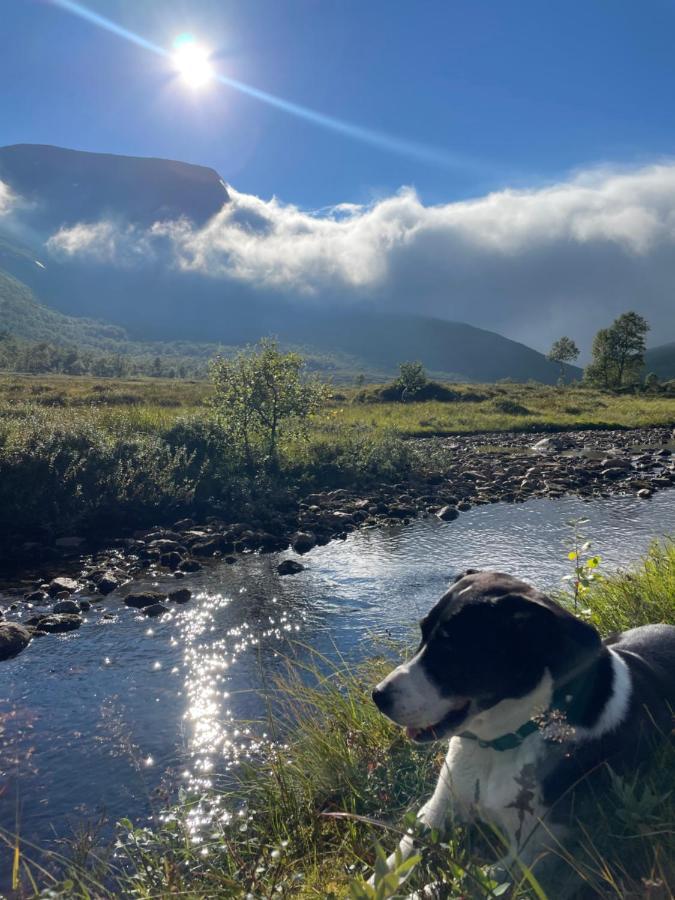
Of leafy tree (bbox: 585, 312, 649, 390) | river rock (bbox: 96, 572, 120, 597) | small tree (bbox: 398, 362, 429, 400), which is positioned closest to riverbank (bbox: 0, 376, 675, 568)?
river rock (bbox: 96, 572, 120, 597)

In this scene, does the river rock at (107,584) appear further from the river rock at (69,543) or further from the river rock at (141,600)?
the river rock at (69,543)

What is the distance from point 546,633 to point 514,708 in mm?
420

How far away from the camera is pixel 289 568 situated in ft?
43.1

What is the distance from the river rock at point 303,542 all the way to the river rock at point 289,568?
1.40 m

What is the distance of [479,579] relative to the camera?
12.3 feet

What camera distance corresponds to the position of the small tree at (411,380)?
58594 millimetres

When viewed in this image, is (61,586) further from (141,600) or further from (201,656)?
(201,656)

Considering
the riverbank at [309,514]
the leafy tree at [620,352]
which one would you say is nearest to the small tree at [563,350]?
the leafy tree at [620,352]

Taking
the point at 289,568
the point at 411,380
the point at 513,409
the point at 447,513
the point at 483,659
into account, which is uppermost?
the point at 411,380

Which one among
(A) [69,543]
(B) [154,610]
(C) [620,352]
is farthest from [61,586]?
(C) [620,352]

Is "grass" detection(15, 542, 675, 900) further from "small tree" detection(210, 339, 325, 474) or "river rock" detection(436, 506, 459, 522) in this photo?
"small tree" detection(210, 339, 325, 474)

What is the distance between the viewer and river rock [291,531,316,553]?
14.9m

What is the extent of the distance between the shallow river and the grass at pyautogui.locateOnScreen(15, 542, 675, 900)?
0.63 m

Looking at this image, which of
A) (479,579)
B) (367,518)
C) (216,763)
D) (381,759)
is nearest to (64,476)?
(367,518)
